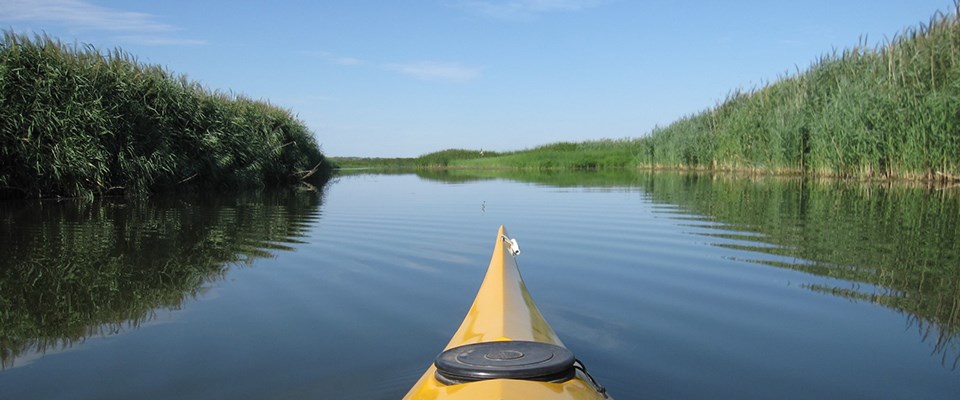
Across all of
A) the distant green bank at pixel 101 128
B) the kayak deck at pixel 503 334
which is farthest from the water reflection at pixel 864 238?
the distant green bank at pixel 101 128

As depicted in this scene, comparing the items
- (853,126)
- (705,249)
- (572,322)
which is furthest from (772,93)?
(572,322)

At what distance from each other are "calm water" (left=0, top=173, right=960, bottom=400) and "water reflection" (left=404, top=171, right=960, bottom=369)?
1.3 inches

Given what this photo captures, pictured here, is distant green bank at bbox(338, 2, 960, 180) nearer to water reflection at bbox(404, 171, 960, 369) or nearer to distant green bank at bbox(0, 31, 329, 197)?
water reflection at bbox(404, 171, 960, 369)

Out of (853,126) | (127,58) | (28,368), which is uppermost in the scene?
(127,58)

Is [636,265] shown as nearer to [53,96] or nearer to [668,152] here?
[53,96]

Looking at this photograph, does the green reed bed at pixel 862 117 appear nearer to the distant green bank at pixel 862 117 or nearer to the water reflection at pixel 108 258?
the distant green bank at pixel 862 117

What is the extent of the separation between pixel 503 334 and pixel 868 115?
49.2 feet

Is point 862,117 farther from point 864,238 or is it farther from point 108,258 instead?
point 108,258

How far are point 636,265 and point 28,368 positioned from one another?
175 inches

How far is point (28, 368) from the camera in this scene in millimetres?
3146

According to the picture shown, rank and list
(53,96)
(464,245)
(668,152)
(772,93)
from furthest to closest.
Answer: (668,152)
(772,93)
(53,96)
(464,245)

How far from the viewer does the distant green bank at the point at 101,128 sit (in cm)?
1196

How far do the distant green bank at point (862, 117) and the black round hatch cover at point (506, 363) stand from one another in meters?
13.4

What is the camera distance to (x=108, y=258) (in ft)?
20.4
